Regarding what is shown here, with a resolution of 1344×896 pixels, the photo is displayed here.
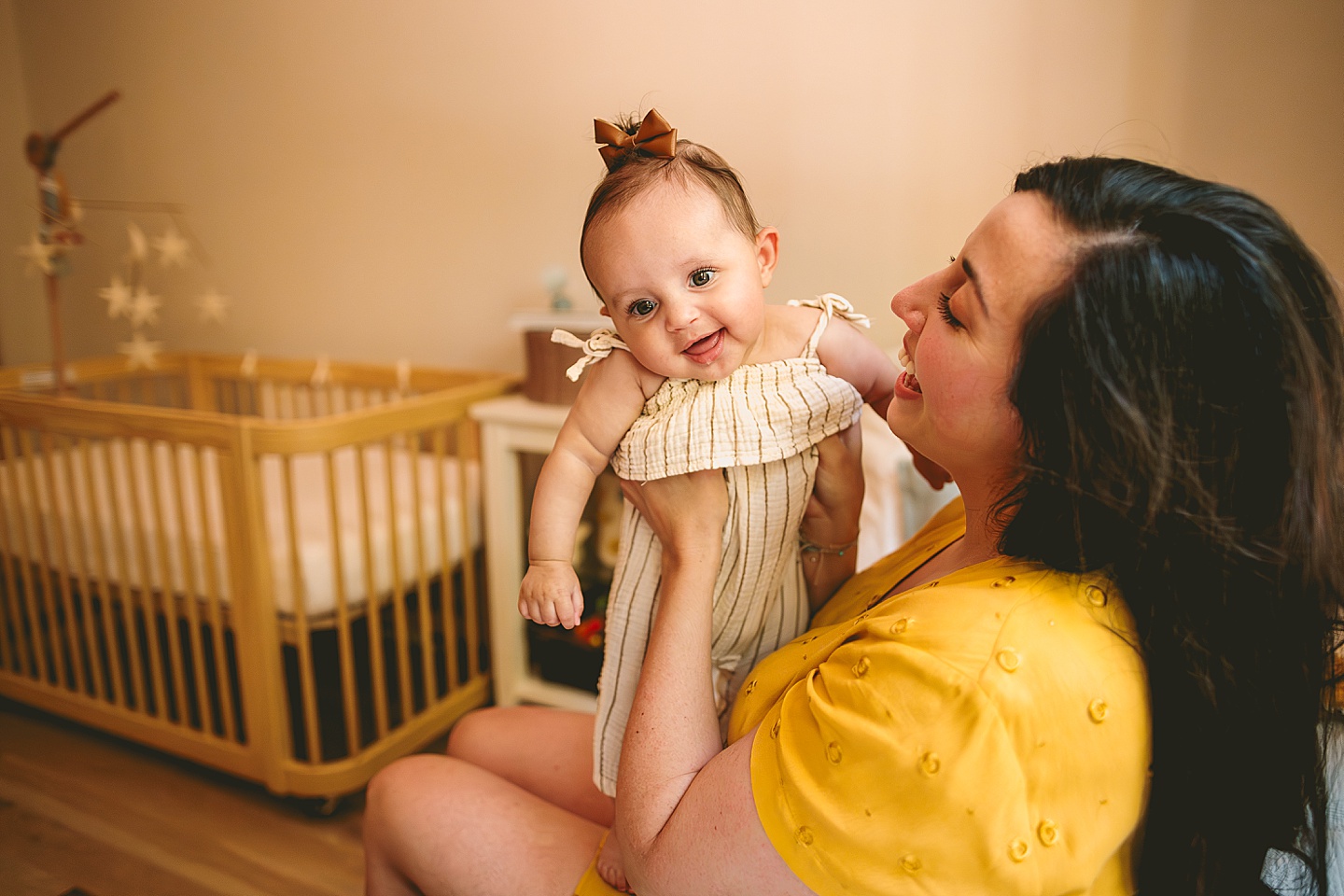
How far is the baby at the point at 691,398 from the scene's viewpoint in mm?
807

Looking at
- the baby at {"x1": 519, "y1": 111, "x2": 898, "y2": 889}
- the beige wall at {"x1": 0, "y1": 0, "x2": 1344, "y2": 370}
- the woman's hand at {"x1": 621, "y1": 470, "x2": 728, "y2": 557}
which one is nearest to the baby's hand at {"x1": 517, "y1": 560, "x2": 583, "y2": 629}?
the baby at {"x1": 519, "y1": 111, "x2": 898, "y2": 889}

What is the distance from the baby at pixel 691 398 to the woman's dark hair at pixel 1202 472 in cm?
30

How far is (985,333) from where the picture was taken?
23.4 inches

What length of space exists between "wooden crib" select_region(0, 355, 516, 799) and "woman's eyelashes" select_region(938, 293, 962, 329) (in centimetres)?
123

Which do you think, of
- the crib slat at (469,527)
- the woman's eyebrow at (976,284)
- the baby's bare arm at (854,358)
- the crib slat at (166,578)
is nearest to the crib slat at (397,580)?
the crib slat at (469,527)

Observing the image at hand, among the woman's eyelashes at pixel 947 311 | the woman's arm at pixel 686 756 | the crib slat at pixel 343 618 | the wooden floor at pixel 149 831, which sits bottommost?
the wooden floor at pixel 149 831

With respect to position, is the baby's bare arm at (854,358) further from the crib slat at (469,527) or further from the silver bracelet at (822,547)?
the crib slat at (469,527)

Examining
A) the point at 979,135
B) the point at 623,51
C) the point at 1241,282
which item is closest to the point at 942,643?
the point at 1241,282

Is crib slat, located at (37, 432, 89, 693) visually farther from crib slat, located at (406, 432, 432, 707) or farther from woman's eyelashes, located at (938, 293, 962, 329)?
woman's eyelashes, located at (938, 293, 962, 329)

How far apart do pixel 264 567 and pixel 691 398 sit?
1.17 meters

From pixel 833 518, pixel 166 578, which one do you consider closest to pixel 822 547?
pixel 833 518

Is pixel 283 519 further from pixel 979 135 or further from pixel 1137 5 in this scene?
pixel 1137 5

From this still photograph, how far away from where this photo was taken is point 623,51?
179cm

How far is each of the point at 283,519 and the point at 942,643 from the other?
5.42 ft
